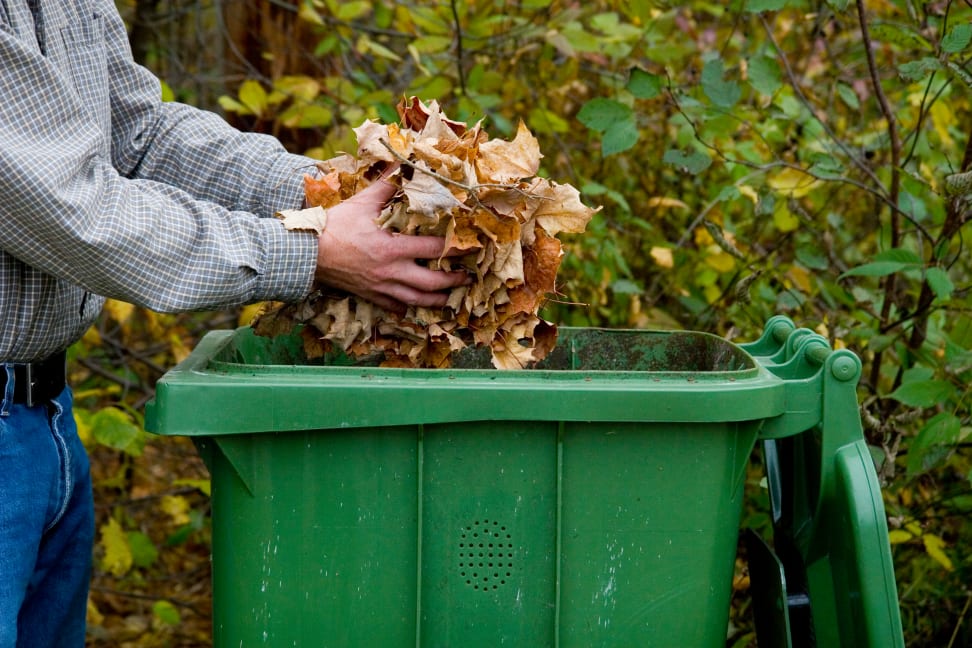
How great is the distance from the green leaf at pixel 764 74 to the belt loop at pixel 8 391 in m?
1.81

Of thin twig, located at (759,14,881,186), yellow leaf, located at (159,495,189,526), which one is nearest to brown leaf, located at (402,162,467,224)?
thin twig, located at (759,14,881,186)

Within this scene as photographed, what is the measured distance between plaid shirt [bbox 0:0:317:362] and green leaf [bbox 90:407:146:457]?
2.43ft

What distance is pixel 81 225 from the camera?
1.52 m

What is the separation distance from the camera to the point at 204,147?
2084mm

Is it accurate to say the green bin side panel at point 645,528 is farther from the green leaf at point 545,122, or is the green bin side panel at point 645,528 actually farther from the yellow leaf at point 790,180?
the green leaf at point 545,122

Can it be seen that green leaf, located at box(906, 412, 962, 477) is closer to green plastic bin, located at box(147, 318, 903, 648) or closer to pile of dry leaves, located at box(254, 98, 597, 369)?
green plastic bin, located at box(147, 318, 903, 648)

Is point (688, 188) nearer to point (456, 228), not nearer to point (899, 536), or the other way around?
point (899, 536)

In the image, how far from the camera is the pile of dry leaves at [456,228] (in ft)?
5.42

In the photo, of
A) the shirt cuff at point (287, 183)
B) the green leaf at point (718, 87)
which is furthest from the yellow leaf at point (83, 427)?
the green leaf at point (718, 87)

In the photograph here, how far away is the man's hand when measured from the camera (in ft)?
5.44

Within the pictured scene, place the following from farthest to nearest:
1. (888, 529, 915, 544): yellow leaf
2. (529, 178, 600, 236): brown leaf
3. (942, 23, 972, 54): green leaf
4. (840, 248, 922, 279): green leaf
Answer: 1. (888, 529, 915, 544): yellow leaf
2. (840, 248, 922, 279): green leaf
3. (942, 23, 972, 54): green leaf
4. (529, 178, 600, 236): brown leaf

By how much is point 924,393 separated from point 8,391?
1.84 metres

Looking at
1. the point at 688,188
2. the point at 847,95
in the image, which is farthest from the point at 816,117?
the point at 688,188

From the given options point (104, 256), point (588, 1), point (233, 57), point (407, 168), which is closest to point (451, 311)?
point (407, 168)
